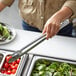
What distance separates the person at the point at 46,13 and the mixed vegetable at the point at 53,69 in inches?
6.4

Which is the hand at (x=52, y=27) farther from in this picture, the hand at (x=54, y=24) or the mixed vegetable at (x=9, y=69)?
the mixed vegetable at (x=9, y=69)

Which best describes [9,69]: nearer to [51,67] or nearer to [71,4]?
[51,67]

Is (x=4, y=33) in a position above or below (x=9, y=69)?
above

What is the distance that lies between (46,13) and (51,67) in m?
0.34

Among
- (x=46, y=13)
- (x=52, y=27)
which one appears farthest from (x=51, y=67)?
(x=46, y=13)

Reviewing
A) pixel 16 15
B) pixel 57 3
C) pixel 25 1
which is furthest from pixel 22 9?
pixel 16 15

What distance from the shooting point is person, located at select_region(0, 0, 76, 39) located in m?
1.06

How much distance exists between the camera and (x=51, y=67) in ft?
3.48

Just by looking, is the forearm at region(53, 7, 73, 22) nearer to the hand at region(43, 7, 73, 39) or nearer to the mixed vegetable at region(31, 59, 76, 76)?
the hand at region(43, 7, 73, 39)

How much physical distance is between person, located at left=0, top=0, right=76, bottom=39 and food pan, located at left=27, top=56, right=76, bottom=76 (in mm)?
153

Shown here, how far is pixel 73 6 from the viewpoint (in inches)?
45.2

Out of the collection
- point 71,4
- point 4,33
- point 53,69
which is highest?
point 71,4

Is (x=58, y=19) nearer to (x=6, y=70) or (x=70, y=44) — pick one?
(x=70, y=44)

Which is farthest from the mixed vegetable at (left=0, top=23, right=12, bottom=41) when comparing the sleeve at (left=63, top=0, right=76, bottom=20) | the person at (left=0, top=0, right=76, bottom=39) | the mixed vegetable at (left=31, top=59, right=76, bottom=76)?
the sleeve at (left=63, top=0, right=76, bottom=20)
